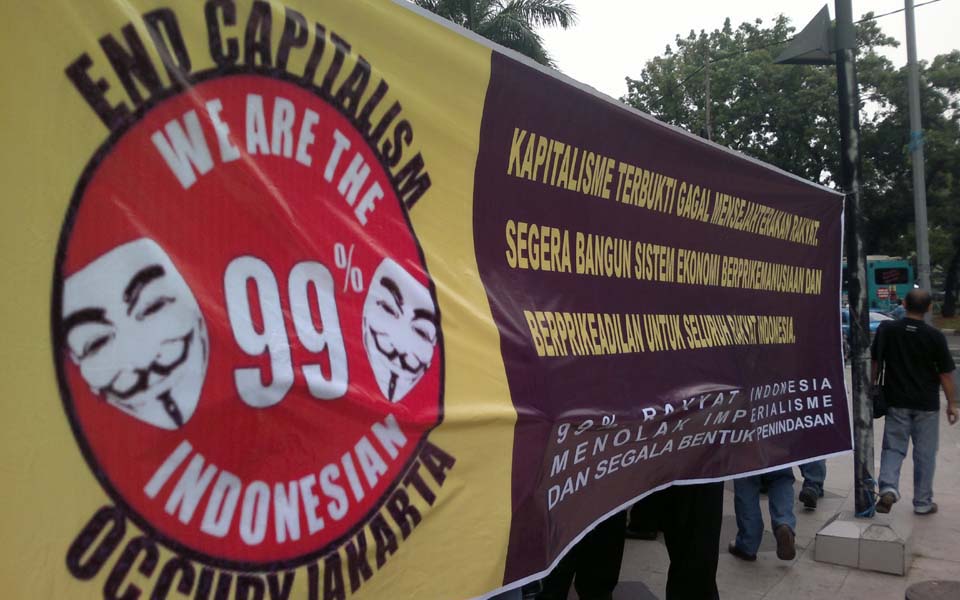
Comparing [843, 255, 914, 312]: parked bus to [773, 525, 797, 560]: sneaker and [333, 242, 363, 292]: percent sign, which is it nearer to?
[773, 525, 797, 560]: sneaker

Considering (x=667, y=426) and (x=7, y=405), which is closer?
(x=7, y=405)

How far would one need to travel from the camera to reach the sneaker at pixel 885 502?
5887 millimetres

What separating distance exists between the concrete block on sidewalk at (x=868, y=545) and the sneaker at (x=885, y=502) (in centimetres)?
29

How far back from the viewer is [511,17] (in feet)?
56.7

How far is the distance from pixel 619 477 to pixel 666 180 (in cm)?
131

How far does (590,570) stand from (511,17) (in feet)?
48.7

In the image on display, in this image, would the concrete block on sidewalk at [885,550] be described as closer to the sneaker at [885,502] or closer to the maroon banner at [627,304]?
the sneaker at [885,502]

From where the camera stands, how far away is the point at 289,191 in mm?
1999

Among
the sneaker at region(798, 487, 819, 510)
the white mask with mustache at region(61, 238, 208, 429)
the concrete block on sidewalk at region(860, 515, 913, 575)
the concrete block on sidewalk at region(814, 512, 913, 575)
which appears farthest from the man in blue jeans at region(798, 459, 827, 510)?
the white mask with mustache at region(61, 238, 208, 429)

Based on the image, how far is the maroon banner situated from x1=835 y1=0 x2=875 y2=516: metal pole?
816 millimetres

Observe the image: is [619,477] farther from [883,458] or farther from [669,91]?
[669,91]

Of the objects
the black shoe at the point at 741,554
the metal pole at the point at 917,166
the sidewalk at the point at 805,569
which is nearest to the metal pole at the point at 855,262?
the sidewalk at the point at 805,569

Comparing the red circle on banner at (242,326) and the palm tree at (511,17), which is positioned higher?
the palm tree at (511,17)

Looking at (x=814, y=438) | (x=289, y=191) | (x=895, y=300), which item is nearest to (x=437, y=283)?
(x=289, y=191)
